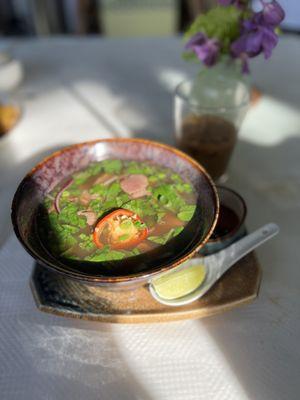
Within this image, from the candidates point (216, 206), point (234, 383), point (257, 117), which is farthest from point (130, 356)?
point (257, 117)

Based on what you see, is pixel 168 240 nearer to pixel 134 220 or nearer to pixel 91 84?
pixel 134 220

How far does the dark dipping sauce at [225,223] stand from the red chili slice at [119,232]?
210mm

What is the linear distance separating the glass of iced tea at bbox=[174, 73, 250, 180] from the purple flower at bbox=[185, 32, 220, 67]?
0.43 feet

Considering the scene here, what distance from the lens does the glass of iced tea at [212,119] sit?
1203mm

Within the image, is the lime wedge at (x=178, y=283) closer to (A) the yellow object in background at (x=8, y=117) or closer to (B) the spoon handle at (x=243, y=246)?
(B) the spoon handle at (x=243, y=246)

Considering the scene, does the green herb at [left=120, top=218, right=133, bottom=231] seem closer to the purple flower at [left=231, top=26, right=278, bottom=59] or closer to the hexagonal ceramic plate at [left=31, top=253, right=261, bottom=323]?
the hexagonal ceramic plate at [left=31, top=253, right=261, bottom=323]

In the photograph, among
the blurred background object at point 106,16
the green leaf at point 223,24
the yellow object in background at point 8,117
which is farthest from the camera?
the blurred background object at point 106,16

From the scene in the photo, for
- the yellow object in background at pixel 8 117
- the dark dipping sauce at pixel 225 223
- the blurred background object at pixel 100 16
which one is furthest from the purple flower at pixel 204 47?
the blurred background object at pixel 100 16

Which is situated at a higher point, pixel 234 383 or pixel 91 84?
pixel 91 84

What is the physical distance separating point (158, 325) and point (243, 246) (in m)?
0.29

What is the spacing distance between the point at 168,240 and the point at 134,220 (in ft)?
0.31

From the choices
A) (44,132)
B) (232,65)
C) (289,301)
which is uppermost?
(232,65)

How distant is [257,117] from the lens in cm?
159

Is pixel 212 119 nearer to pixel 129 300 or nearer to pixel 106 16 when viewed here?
pixel 129 300
